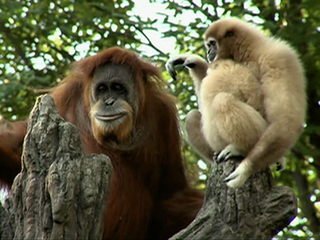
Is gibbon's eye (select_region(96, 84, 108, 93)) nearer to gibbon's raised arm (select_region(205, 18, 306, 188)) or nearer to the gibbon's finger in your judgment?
the gibbon's finger

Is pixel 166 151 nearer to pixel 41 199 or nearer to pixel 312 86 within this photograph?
pixel 312 86

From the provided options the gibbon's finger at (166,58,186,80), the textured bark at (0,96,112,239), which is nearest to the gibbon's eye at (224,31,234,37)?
the gibbon's finger at (166,58,186,80)

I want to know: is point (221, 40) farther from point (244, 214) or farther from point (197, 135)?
point (244, 214)

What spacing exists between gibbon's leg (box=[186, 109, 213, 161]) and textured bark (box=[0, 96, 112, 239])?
1.45 meters

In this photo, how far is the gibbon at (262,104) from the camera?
463 centimetres

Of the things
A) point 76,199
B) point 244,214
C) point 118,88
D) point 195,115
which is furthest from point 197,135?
point 76,199

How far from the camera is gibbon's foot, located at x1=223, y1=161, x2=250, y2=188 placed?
434cm

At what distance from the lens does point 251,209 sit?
4242mm

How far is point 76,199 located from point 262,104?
159cm

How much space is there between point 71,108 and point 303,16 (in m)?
3.39

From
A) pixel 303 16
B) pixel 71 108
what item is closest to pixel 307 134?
pixel 303 16

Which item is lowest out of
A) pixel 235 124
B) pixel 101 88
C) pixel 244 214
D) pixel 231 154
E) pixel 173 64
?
pixel 244 214

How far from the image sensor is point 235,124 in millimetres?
4762

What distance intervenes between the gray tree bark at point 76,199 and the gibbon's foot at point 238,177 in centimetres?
4
